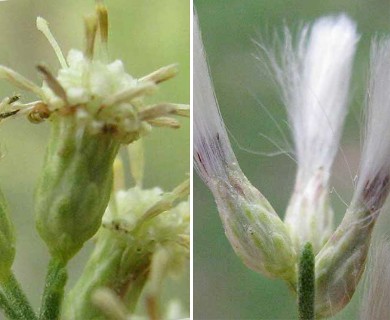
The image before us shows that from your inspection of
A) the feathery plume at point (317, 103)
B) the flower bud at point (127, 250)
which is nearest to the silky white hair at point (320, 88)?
the feathery plume at point (317, 103)

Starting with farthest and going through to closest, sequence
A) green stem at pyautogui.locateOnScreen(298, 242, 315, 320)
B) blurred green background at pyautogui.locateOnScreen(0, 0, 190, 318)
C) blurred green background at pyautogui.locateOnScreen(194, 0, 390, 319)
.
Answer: blurred green background at pyautogui.locateOnScreen(0, 0, 190, 318), blurred green background at pyautogui.locateOnScreen(194, 0, 390, 319), green stem at pyautogui.locateOnScreen(298, 242, 315, 320)

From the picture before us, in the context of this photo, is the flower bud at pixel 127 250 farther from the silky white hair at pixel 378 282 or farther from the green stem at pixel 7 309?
the silky white hair at pixel 378 282

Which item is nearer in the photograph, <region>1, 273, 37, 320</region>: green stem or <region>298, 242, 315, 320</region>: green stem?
<region>298, 242, 315, 320</region>: green stem

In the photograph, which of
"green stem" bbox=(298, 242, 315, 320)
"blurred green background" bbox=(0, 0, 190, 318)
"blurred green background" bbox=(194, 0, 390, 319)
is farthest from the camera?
"blurred green background" bbox=(0, 0, 190, 318)

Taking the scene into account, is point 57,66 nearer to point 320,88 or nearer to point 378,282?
point 320,88

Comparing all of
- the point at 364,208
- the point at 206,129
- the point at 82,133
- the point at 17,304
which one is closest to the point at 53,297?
the point at 17,304

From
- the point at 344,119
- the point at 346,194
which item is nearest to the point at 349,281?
the point at 346,194

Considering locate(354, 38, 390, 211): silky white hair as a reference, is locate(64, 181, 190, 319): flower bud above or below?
below

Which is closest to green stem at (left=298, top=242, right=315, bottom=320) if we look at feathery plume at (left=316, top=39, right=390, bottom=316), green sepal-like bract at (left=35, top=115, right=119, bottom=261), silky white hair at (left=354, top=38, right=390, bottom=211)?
feathery plume at (left=316, top=39, right=390, bottom=316)

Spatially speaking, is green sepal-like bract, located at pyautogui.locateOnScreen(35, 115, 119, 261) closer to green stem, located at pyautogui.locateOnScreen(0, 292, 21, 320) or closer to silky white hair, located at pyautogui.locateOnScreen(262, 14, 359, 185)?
green stem, located at pyautogui.locateOnScreen(0, 292, 21, 320)
